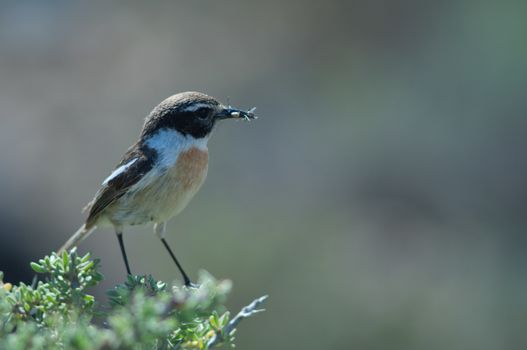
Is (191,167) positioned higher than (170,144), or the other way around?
(170,144)

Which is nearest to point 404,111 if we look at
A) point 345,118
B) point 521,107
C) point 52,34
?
point 345,118

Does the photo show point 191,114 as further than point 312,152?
No

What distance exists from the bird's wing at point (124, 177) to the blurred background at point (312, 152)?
4.79 metres

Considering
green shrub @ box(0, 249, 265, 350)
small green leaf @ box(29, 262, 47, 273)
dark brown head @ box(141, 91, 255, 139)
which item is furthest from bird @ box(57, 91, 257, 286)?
small green leaf @ box(29, 262, 47, 273)

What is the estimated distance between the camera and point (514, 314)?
10375 millimetres

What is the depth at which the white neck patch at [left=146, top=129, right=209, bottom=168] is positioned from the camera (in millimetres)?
5223

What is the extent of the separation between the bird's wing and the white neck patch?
0.06 metres

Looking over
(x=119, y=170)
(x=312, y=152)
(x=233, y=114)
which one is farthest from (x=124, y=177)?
(x=312, y=152)

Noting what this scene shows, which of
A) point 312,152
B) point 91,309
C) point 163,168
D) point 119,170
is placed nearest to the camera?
point 91,309

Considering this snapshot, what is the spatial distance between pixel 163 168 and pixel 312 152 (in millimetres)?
8360

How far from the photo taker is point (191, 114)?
535 centimetres

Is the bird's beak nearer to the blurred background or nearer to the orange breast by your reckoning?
the orange breast

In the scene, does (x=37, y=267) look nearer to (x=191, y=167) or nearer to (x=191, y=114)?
(x=191, y=167)

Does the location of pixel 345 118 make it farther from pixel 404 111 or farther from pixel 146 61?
pixel 146 61
